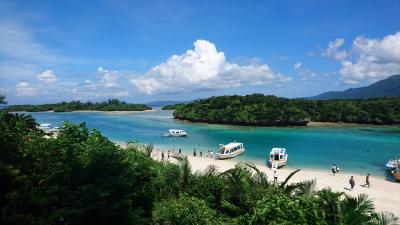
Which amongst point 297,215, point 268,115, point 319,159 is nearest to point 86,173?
point 297,215

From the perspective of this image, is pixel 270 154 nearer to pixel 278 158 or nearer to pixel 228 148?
pixel 278 158

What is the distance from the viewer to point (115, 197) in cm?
1109

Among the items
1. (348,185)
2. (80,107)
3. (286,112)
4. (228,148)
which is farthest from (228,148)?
(80,107)

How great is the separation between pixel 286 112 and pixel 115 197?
78793mm

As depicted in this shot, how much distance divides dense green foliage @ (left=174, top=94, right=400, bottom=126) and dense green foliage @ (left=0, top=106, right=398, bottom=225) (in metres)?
71.0

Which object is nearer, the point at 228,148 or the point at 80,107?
the point at 228,148

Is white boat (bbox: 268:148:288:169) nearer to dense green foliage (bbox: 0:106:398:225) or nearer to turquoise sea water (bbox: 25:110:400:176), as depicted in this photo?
turquoise sea water (bbox: 25:110:400:176)

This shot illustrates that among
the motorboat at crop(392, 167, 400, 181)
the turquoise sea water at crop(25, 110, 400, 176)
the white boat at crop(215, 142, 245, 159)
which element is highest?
the white boat at crop(215, 142, 245, 159)

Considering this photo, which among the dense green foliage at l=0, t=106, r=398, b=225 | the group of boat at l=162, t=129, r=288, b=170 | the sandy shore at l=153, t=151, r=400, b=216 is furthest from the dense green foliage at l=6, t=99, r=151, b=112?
the dense green foliage at l=0, t=106, r=398, b=225

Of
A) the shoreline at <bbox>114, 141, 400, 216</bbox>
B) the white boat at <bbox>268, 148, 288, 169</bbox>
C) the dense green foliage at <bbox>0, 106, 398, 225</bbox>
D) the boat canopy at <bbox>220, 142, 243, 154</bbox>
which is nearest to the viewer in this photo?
the dense green foliage at <bbox>0, 106, 398, 225</bbox>

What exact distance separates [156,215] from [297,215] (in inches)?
235

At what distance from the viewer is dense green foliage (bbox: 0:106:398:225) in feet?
27.5

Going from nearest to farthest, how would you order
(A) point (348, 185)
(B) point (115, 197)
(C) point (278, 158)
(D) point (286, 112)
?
(B) point (115, 197), (A) point (348, 185), (C) point (278, 158), (D) point (286, 112)

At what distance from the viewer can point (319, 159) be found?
41.7m
